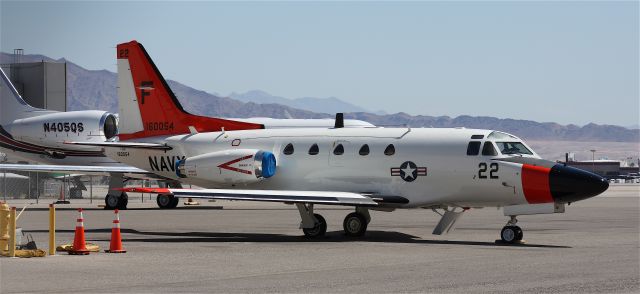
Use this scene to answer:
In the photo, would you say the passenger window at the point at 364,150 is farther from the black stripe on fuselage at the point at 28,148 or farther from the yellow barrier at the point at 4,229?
the black stripe on fuselage at the point at 28,148

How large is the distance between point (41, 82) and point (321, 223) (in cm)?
4540

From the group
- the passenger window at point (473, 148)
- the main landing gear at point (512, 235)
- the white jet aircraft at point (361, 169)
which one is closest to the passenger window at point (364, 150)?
the white jet aircraft at point (361, 169)

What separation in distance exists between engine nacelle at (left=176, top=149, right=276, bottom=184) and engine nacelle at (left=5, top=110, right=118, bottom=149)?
18046 mm

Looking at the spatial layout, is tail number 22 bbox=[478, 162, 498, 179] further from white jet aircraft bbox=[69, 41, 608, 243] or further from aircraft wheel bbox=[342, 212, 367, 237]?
aircraft wheel bbox=[342, 212, 367, 237]

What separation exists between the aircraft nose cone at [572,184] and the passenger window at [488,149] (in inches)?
61.6

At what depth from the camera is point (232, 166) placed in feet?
88.1

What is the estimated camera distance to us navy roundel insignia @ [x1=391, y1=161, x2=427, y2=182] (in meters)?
24.6

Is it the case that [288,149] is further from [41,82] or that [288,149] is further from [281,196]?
[41,82]

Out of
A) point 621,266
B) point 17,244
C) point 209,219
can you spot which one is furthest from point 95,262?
point 209,219

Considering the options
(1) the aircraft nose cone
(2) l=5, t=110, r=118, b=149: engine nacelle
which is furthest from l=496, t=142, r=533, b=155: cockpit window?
(2) l=5, t=110, r=118, b=149: engine nacelle

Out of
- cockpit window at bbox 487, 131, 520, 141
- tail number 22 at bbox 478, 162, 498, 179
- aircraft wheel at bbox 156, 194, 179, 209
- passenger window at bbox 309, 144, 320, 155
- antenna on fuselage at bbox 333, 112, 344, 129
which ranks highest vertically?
antenna on fuselage at bbox 333, 112, 344, 129

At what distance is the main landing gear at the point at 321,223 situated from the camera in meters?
24.8

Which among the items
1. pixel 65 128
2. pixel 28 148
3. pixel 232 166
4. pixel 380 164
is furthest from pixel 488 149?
pixel 28 148

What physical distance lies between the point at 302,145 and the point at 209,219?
851cm
